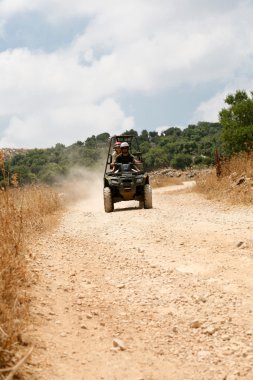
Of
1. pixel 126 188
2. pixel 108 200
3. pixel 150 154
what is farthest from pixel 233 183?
pixel 150 154

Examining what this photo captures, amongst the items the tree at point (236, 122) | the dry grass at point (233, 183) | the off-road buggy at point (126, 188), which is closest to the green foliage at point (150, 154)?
the tree at point (236, 122)

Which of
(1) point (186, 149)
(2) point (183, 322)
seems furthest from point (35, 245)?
(1) point (186, 149)

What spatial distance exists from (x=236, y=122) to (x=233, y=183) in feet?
51.0

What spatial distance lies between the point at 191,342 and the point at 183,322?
12.6 inches

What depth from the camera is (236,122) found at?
90.8 feet

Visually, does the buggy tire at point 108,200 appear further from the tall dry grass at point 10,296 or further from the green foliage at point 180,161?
the green foliage at point 180,161

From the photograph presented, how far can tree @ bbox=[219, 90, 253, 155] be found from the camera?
26062 mm

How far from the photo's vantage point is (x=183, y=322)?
355 cm

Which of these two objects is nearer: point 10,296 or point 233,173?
point 10,296

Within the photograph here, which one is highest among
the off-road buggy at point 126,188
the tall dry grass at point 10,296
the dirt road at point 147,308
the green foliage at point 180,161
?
the green foliage at point 180,161

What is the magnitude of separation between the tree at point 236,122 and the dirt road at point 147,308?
67.2 feet

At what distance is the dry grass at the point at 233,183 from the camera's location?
37.3ft

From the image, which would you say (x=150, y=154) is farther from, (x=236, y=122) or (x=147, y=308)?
(x=147, y=308)

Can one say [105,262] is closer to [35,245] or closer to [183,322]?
[35,245]
